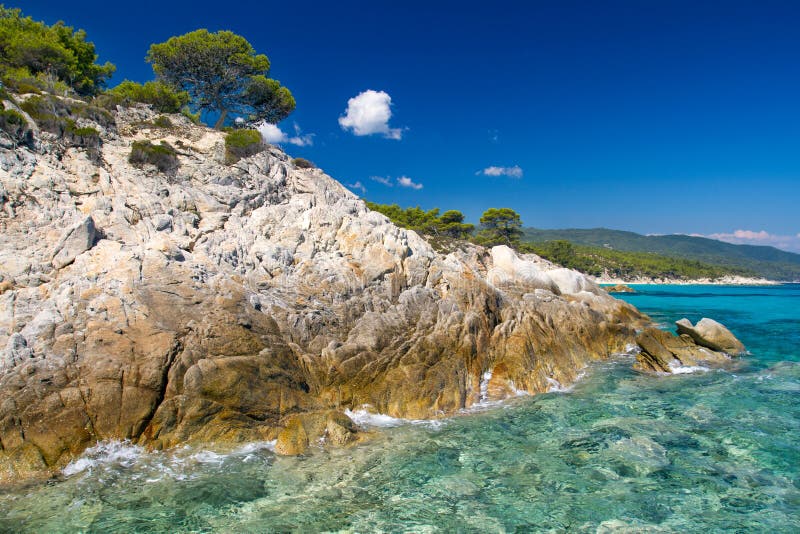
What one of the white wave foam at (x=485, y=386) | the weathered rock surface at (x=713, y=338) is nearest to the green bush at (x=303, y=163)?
the white wave foam at (x=485, y=386)

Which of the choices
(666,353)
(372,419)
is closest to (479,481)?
(372,419)

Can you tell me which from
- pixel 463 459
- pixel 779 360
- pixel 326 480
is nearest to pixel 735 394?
pixel 779 360

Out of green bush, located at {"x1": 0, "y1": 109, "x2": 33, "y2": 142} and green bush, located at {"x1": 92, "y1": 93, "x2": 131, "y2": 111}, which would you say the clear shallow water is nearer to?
green bush, located at {"x1": 0, "y1": 109, "x2": 33, "y2": 142}

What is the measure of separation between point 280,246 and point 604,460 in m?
15.0

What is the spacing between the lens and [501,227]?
95812 millimetres

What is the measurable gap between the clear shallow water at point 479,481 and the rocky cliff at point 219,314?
4.72 feet

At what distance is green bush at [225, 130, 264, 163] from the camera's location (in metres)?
25.7

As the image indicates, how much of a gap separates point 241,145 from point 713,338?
31222mm

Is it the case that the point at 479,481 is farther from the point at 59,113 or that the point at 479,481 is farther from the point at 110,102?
the point at 110,102

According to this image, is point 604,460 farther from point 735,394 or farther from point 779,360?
point 779,360

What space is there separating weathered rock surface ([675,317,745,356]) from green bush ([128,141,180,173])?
3194cm

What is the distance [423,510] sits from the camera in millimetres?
9828

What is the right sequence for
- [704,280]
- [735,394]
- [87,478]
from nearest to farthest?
[87,478]
[735,394]
[704,280]

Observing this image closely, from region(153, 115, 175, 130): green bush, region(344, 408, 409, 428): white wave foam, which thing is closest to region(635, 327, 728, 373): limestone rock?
region(344, 408, 409, 428): white wave foam
